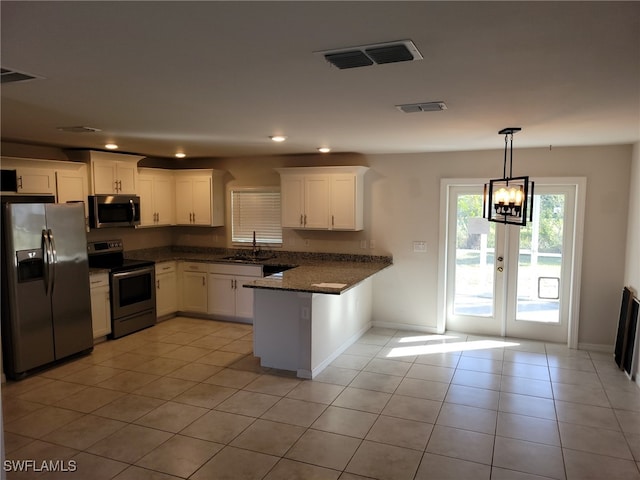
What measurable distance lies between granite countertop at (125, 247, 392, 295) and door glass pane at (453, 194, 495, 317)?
0.99 m

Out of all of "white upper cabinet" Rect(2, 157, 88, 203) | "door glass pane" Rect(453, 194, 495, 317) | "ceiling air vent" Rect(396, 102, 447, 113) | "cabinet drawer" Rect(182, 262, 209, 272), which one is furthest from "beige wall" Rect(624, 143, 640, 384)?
"white upper cabinet" Rect(2, 157, 88, 203)

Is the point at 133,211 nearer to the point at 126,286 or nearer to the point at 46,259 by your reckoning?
the point at 126,286

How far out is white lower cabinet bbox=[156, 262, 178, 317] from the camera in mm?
6461

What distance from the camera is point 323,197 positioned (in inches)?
242

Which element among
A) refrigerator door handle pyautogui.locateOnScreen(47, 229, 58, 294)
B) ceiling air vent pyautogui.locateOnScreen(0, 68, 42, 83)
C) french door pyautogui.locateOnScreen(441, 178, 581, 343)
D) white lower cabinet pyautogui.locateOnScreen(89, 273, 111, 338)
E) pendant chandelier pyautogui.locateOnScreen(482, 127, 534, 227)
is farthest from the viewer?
french door pyautogui.locateOnScreen(441, 178, 581, 343)

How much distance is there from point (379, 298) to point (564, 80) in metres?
4.33

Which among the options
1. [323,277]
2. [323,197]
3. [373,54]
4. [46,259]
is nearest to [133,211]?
[46,259]

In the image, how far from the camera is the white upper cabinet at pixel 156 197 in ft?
21.2

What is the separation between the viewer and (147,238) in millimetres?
→ 7020

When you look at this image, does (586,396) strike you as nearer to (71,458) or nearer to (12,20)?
(71,458)

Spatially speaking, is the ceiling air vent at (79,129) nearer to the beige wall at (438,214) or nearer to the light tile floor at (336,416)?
the light tile floor at (336,416)

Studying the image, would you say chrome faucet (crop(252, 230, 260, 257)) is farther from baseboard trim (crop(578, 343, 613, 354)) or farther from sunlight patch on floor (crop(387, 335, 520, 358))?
baseboard trim (crop(578, 343, 613, 354))

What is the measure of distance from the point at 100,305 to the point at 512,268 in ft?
17.0

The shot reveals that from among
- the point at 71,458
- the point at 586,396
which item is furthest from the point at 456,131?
the point at 71,458
